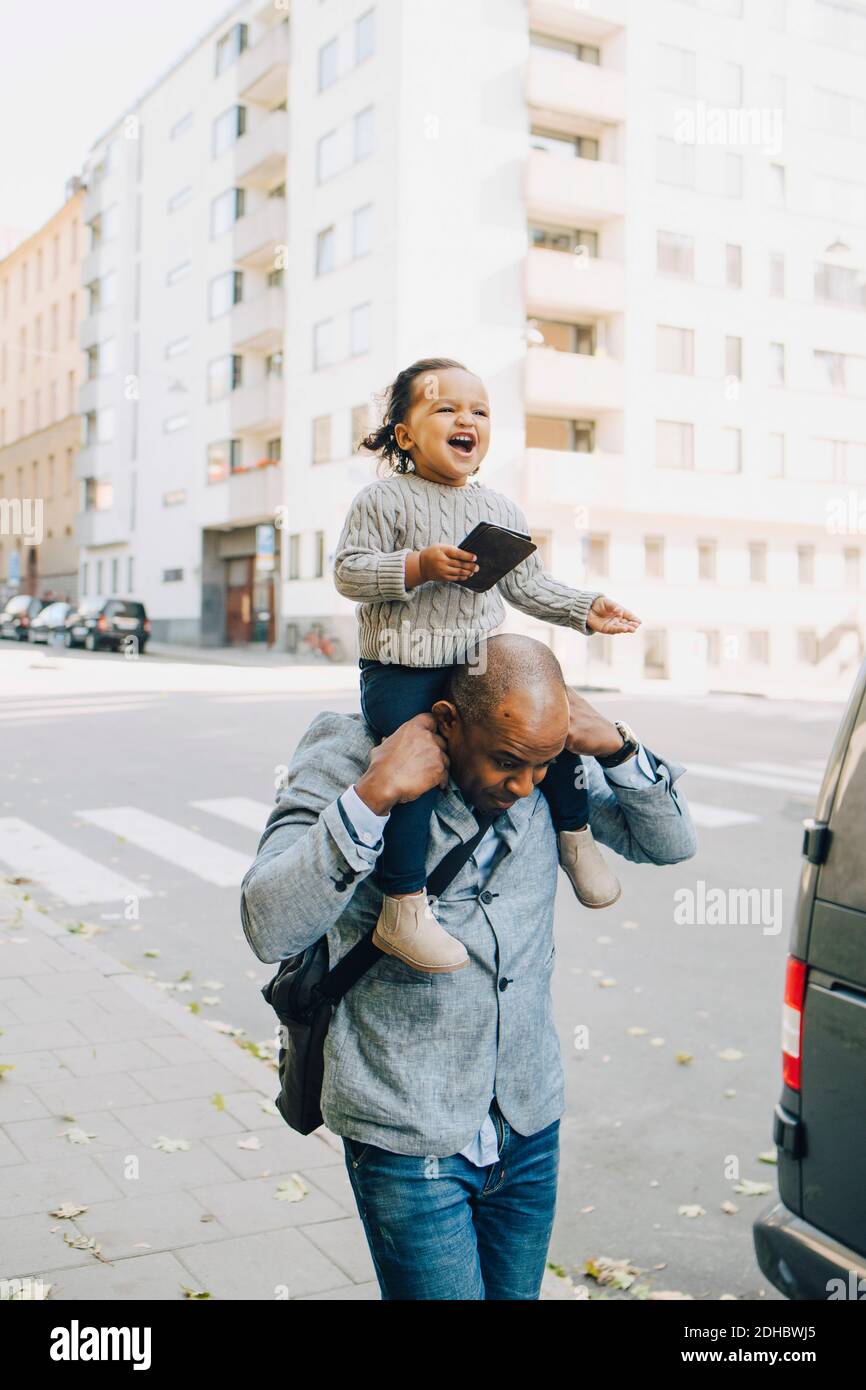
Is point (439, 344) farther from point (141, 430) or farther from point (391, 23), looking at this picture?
point (141, 430)

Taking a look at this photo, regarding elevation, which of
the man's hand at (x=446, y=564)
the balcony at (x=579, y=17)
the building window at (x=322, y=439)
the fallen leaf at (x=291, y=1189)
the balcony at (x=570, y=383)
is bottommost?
the fallen leaf at (x=291, y=1189)

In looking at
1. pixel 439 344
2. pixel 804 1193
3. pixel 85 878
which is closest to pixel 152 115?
pixel 439 344

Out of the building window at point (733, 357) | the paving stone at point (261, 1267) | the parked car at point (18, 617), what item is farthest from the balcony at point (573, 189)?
the paving stone at point (261, 1267)

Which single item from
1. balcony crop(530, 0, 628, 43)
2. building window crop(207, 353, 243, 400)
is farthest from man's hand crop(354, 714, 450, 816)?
building window crop(207, 353, 243, 400)

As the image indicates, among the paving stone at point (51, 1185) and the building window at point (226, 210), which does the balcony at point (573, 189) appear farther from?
the paving stone at point (51, 1185)

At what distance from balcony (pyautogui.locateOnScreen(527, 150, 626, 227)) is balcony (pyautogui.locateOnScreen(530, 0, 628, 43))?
3.57 m

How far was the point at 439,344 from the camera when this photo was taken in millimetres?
35125

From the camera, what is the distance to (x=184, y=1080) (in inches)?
204

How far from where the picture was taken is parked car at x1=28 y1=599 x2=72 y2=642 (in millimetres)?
47125

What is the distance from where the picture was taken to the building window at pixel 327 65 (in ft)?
126

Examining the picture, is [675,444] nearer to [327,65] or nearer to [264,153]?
[327,65]

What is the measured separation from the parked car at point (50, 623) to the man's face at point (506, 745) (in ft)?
151

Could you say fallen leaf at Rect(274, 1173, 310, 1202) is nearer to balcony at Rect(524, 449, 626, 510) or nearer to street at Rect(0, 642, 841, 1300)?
street at Rect(0, 642, 841, 1300)
